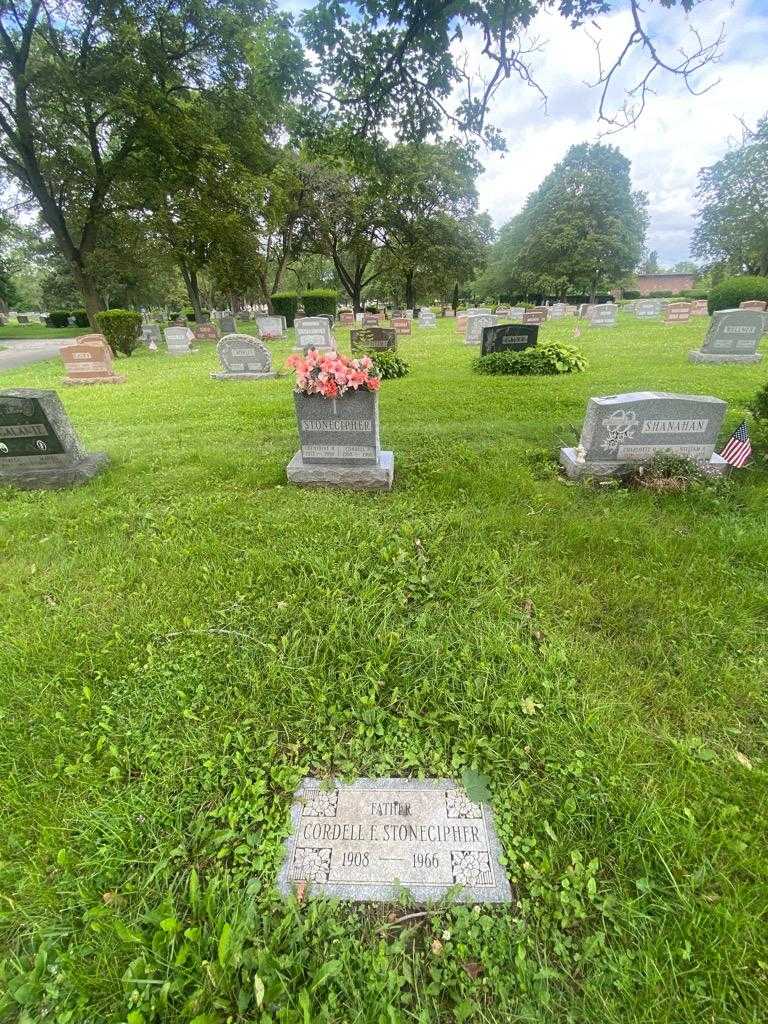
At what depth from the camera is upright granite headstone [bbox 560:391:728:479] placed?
3971 mm

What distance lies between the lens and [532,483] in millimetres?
4129

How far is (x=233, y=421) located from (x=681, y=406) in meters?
5.75

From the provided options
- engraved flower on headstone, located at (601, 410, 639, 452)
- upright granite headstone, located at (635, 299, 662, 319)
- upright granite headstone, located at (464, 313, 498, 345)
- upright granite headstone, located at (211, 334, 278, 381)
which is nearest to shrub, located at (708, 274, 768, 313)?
upright granite headstone, located at (635, 299, 662, 319)

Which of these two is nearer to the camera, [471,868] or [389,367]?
[471,868]

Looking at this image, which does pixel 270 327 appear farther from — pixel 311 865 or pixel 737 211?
pixel 737 211

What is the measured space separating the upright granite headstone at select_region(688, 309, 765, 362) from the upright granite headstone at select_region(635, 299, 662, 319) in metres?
16.7

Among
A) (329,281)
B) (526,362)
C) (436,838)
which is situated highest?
(329,281)

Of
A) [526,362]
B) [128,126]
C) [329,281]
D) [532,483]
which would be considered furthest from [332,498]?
[329,281]

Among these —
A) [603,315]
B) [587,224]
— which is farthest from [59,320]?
[587,224]

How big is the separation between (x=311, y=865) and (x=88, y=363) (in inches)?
500

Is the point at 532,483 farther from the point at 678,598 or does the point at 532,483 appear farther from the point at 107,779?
the point at 107,779

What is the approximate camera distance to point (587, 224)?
1348 inches

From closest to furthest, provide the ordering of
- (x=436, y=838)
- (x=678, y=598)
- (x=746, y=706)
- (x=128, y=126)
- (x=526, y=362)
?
(x=436, y=838) → (x=746, y=706) → (x=678, y=598) → (x=526, y=362) → (x=128, y=126)

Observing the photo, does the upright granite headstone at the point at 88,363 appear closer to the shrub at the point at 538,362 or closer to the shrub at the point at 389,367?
the shrub at the point at 389,367
